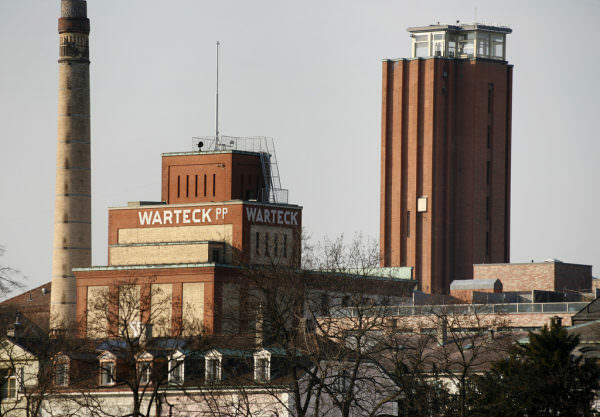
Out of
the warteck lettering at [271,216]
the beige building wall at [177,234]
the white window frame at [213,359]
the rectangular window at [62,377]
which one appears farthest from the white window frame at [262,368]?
the warteck lettering at [271,216]

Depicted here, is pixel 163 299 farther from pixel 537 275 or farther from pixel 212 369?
pixel 537 275

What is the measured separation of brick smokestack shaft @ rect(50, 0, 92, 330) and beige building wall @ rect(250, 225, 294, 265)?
1904 cm

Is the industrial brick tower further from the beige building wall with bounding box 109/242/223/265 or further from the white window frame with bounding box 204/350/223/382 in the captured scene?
the white window frame with bounding box 204/350/223/382

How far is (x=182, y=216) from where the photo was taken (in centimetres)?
11481

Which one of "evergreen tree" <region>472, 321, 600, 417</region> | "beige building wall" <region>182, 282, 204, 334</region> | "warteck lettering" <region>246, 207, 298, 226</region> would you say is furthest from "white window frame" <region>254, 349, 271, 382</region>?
"warteck lettering" <region>246, 207, 298, 226</region>

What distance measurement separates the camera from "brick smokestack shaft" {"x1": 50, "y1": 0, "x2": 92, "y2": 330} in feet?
414

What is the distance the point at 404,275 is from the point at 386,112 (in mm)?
21628

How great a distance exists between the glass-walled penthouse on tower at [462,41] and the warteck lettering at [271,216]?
42.9m

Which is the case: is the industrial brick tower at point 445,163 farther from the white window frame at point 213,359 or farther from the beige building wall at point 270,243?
the white window frame at point 213,359

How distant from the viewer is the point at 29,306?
5994 inches

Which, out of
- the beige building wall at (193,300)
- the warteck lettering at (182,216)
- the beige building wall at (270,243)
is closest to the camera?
the beige building wall at (193,300)

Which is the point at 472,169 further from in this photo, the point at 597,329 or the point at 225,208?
the point at 597,329

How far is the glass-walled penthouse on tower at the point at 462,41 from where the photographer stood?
155375 millimetres

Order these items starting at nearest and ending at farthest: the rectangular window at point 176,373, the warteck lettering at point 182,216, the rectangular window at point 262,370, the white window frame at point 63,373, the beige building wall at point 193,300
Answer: the rectangular window at point 262,370 < the rectangular window at point 176,373 < the white window frame at point 63,373 < the beige building wall at point 193,300 < the warteck lettering at point 182,216
